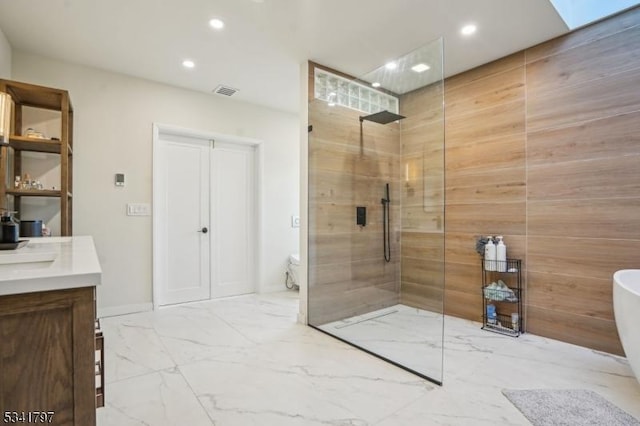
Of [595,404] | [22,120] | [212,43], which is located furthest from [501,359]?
[22,120]

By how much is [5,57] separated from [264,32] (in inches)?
86.8

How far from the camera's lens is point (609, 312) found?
8.31 ft

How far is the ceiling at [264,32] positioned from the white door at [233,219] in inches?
46.2

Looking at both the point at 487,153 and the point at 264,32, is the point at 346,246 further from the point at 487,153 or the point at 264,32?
the point at 264,32

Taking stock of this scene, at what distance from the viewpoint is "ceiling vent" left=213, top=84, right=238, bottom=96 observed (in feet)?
12.8

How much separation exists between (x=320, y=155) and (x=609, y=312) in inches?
104

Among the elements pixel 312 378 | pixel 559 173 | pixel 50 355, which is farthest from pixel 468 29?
pixel 50 355

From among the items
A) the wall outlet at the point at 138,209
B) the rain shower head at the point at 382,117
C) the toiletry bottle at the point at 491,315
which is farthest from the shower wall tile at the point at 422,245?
the wall outlet at the point at 138,209

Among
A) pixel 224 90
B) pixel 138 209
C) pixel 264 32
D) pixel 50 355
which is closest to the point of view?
pixel 50 355

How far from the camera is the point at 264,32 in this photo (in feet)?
9.04

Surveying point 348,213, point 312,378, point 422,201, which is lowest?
point 312,378

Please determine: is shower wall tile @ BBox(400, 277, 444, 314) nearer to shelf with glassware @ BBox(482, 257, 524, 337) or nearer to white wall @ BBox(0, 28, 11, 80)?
shelf with glassware @ BBox(482, 257, 524, 337)

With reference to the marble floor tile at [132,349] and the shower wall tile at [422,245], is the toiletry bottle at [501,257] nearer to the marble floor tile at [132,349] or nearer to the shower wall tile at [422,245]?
the shower wall tile at [422,245]

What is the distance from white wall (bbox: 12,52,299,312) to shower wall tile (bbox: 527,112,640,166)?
334cm
